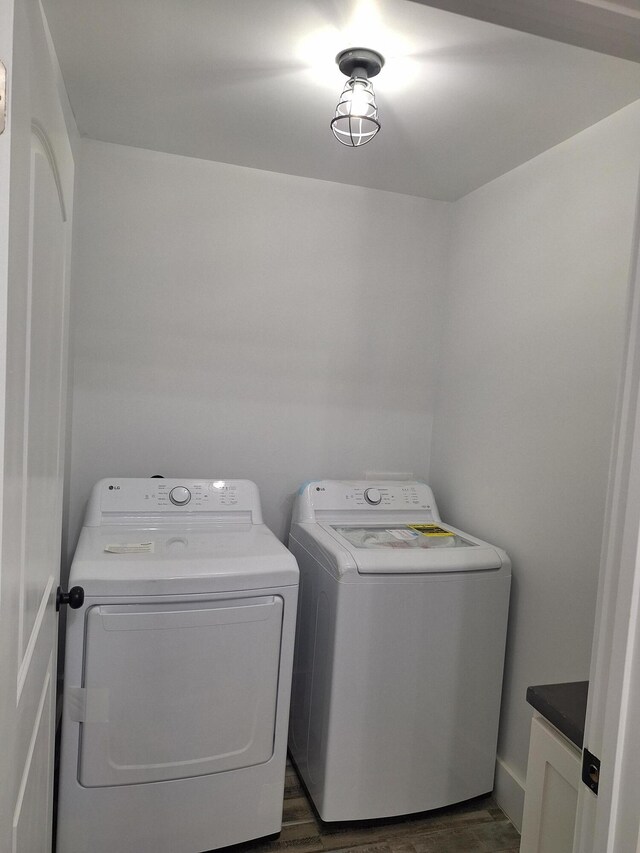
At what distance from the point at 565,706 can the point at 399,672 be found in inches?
36.0

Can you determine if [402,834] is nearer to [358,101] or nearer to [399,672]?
[399,672]

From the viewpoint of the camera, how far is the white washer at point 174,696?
163 cm

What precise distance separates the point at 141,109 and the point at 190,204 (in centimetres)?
45

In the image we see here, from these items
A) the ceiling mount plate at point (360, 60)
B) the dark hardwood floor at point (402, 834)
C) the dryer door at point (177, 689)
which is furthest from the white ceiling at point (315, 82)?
→ the dark hardwood floor at point (402, 834)

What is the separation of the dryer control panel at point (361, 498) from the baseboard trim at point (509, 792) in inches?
37.2

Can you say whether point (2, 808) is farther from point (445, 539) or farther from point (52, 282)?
point (445, 539)

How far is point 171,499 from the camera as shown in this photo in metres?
2.16

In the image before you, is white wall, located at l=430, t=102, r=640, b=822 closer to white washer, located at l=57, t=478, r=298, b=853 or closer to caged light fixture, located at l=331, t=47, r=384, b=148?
caged light fixture, located at l=331, t=47, r=384, b=148

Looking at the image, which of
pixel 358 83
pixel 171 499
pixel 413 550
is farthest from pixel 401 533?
pixel 358 83

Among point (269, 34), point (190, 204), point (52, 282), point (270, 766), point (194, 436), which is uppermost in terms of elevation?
point (269, 34)

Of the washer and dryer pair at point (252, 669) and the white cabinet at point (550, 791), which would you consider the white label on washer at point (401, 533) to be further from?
the white cabinet at point (550, 791)

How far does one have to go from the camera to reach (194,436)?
242cm

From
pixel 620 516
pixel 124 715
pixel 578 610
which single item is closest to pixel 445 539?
pixel 578 610

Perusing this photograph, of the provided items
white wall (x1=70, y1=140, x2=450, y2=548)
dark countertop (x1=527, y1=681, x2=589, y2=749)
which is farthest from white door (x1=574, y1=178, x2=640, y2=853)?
white wall (x1=70, y1=140, x2=450, y2=548)
